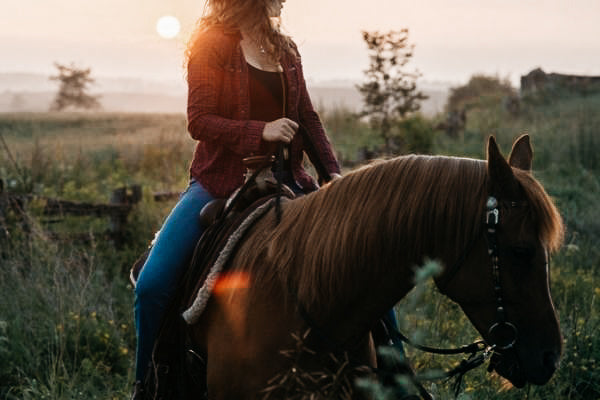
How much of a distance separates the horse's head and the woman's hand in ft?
3.40

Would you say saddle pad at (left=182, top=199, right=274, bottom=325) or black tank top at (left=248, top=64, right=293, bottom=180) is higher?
black tank top at (left=248, top=64, right=293, bottom=180)

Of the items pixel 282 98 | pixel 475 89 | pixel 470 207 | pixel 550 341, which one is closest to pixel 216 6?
pixel 282 98

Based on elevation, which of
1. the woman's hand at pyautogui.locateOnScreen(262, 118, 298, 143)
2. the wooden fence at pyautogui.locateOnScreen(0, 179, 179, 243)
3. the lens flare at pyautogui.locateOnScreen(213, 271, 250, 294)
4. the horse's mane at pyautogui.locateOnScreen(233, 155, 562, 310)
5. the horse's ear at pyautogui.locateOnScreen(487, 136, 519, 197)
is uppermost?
the woman's hand at pyautogui.locateOnScreen(262, 118, 298, 143)

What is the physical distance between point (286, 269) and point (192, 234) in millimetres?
694

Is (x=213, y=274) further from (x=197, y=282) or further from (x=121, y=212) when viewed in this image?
(x=121, y=212)

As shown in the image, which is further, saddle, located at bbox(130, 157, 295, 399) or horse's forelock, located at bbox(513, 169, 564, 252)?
saddle, located at bbox(130, 157, 295, 399)

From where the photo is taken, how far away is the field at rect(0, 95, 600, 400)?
5008 mm

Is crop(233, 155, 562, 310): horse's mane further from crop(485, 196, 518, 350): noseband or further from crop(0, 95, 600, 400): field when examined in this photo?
crop(0, 95, 600, 400): field

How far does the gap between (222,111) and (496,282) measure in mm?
1655

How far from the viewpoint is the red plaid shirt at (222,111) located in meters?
3.45

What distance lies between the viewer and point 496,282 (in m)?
2.59

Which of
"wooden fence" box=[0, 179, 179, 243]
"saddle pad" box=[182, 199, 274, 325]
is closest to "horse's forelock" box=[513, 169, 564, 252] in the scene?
"saddle pad" box=[182, 199, 274, 325]

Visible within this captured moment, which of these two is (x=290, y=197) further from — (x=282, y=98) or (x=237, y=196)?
(x=282, y=98)

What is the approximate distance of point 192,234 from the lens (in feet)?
11.4
